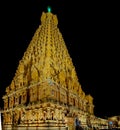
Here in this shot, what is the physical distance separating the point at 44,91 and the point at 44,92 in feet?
0.45

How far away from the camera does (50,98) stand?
2242 cm

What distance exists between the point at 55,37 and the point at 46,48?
5.20m

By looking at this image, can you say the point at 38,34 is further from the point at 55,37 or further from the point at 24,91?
the point at 24,91

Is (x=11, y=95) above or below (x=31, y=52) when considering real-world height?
below

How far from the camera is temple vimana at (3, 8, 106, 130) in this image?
2260cm

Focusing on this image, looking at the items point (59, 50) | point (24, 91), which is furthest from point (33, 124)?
point (59, 50)

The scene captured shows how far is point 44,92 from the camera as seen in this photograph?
23.3 m

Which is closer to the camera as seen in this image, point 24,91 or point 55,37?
point 24,91

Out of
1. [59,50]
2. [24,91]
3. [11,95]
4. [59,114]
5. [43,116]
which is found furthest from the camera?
[59,50]

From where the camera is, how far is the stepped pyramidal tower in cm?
2259

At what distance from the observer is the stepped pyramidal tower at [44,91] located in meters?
22.6

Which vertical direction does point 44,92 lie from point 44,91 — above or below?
below

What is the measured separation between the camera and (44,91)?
2334cm

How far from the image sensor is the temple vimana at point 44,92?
2260 cm
